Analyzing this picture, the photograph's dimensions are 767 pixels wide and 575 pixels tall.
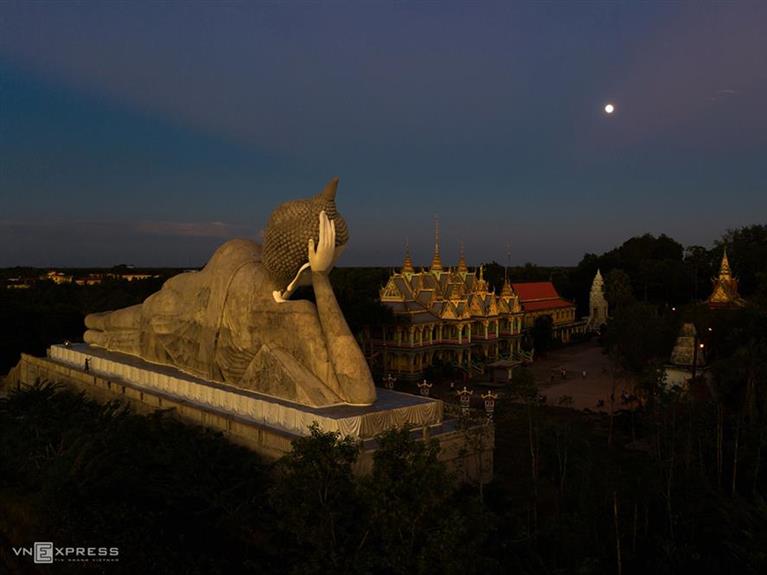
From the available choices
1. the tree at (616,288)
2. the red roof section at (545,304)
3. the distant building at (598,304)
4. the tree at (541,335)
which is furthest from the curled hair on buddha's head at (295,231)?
the distant building at (598,304)

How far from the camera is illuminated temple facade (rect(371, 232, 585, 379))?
31.3 meters

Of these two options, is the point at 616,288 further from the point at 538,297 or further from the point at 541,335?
the point at 541,335

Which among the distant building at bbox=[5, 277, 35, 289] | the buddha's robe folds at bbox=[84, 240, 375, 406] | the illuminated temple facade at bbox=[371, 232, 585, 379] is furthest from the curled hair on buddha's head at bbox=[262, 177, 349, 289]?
the distant building at bbox=[5, 277, 35, 289]

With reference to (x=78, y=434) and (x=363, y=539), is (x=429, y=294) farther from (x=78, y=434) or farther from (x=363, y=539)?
(x=363, y=539)

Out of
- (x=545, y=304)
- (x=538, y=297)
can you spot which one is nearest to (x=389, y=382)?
(x=545, y=304)

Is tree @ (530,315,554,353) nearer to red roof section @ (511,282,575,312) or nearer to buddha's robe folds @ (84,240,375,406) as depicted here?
red roof section @ (511,282,575,312)

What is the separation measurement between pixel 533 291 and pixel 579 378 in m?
14.4

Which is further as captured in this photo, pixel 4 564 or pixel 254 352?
pixel 254 352

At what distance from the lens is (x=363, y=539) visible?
309 inches

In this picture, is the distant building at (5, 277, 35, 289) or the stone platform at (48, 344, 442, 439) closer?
the stone platform at (48, 344, 442, 439)

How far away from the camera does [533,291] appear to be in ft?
148

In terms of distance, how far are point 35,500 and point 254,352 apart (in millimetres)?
5598

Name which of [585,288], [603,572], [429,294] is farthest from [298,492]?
[585,288]

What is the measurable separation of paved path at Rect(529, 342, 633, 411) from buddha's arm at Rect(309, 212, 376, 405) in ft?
43.8
